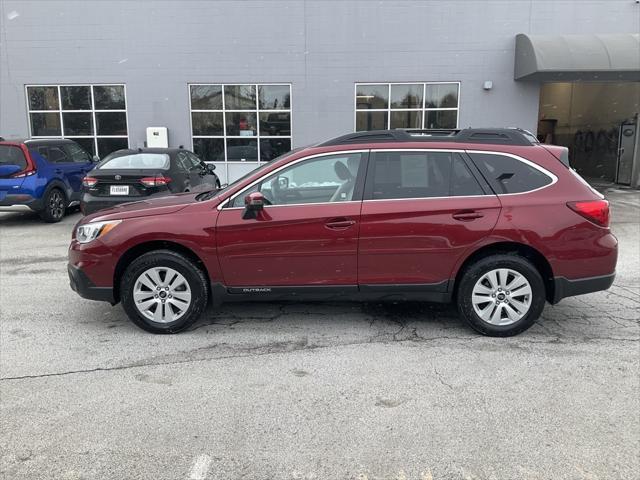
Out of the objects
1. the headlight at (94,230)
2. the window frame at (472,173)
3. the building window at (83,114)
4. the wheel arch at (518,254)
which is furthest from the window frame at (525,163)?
the building window at (83,114)

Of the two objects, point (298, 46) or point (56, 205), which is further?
point (298, 46)

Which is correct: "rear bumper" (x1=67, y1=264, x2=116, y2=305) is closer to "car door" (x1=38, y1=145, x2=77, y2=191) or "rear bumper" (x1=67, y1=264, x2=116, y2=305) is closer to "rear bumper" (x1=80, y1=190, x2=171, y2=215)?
"rear bumper" (x1=80, y1=190, x2=171, y2=215)

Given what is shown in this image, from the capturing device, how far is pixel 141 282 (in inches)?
186

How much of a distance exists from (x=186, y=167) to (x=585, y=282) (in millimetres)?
7351

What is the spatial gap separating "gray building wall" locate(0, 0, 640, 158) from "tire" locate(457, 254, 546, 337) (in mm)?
11926

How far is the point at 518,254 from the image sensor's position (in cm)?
470

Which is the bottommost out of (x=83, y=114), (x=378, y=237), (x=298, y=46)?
(x=378, y=237)

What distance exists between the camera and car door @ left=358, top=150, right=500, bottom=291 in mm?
4559

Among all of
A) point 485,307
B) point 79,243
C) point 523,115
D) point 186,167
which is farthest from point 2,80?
point 485,307

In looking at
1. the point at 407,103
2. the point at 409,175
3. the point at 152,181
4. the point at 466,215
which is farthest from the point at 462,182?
the point at 407,103

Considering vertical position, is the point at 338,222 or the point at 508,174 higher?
the point at 508,174

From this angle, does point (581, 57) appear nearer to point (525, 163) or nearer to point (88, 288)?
point (525, 163)

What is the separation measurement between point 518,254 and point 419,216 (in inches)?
38.2

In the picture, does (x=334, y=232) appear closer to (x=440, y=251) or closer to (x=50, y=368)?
(x=440, y=251)
